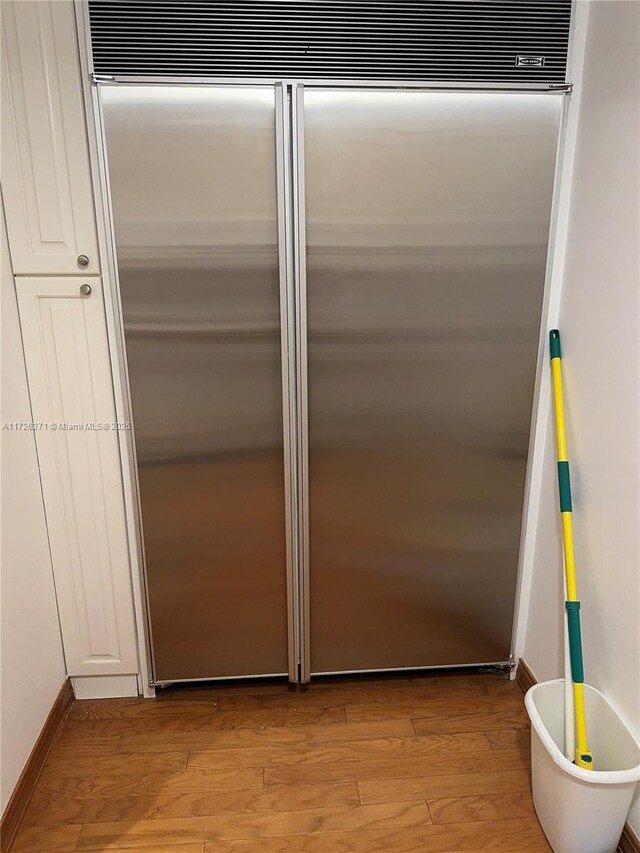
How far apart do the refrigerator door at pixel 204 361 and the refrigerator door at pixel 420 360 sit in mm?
140

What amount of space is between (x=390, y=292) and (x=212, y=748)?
4.93 feet

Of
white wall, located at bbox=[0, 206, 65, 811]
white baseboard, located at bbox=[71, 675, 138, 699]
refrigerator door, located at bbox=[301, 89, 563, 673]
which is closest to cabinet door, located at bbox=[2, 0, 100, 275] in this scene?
white wall, located at bbox=[0, 206, 65, 811]

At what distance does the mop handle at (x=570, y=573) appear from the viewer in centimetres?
153

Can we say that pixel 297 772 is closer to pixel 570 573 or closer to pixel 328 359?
pixel 570 573

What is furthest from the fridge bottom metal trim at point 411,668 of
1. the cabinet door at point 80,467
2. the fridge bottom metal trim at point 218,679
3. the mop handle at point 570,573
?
the cabinet door at point 80,467

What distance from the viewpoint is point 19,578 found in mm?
1737

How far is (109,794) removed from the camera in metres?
1.76

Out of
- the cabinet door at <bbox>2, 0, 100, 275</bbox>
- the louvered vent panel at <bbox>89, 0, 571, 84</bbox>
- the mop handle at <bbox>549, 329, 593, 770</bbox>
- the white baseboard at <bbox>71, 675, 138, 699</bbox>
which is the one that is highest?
the louvered vent panel at <bbox>89, 0, 571, 84</bbox>

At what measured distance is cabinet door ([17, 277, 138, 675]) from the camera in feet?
5.82

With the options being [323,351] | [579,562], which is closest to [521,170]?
[323,351]

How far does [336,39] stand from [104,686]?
7.00 ft

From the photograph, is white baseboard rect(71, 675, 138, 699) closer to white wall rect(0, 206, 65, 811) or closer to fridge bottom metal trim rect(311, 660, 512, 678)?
white wall rect(0, 206, 65, 811)

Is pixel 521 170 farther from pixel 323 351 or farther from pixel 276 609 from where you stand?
pixel 276 609

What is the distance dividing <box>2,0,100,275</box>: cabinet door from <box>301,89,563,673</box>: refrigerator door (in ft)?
2.04
